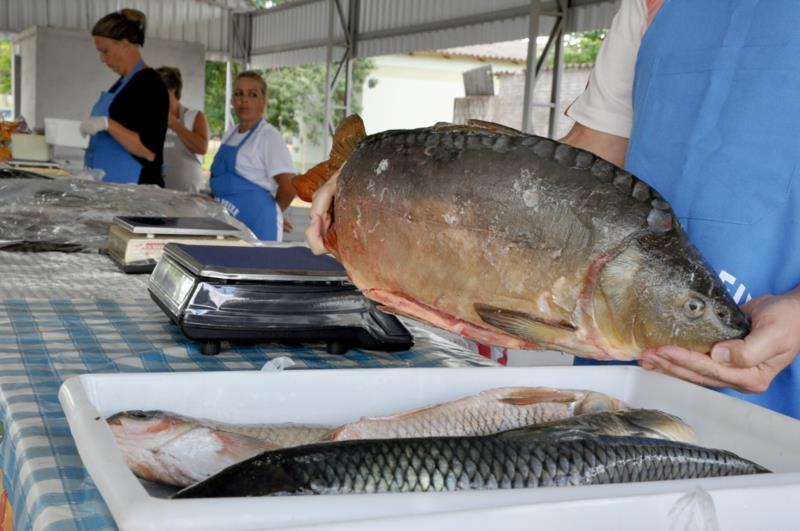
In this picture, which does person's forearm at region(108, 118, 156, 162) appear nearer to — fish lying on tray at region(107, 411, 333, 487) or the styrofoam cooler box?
the styrofoam cooler box

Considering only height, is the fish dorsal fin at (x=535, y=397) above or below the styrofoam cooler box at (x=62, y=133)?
above

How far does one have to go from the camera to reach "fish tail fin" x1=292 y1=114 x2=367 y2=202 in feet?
3.92

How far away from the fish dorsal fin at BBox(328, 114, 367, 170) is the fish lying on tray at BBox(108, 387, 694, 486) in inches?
14.9

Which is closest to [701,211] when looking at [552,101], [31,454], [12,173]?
[31,454]

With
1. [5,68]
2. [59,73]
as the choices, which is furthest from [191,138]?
[5,68]

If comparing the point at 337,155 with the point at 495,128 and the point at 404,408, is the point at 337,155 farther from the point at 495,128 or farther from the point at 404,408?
the point at 404,408

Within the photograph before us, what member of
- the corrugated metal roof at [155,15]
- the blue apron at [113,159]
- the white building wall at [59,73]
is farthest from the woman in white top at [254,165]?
the corrugated metal roof at [155,15]

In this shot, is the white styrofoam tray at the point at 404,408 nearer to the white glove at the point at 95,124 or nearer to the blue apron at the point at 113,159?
the white glove at the point at 95,124

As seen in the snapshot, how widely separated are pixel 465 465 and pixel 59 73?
42.5 ft

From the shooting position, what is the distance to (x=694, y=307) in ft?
3.06

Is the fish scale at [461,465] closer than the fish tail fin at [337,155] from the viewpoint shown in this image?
Yes

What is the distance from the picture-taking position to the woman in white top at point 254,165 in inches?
201

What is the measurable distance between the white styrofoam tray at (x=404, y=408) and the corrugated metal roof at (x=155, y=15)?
44.2ft

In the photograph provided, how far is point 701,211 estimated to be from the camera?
1.27 m
